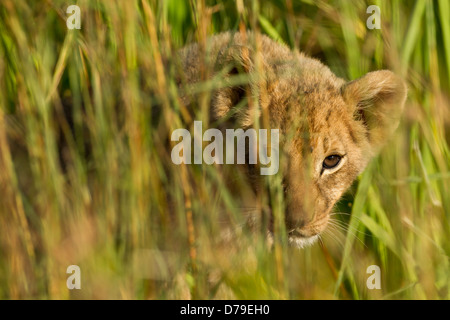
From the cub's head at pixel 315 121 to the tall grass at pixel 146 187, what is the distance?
13 centimetres

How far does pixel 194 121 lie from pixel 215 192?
38 cm

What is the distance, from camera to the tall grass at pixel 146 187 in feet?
9.55

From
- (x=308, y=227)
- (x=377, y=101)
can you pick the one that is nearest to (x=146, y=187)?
(x=308, y=227)

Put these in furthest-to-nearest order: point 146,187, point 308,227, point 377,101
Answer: point 377,101
point 308,227
point 146,187

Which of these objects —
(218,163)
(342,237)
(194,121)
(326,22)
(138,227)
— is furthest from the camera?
(326,22)

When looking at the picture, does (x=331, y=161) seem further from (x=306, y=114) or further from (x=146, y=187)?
(x=146, y=187)

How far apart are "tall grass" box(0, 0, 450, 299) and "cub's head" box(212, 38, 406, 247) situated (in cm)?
13

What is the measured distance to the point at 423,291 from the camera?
10.1 ft

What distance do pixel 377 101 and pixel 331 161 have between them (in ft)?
1.43

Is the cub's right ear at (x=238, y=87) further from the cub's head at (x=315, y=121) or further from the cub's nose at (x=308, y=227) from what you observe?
the cub's nose at (x=308, y=227)

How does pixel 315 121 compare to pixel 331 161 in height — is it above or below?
above

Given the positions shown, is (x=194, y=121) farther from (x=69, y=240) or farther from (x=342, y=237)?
(x=342, y=237)

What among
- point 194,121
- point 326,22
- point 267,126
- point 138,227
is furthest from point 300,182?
point 326,22

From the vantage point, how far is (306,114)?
3432mm
